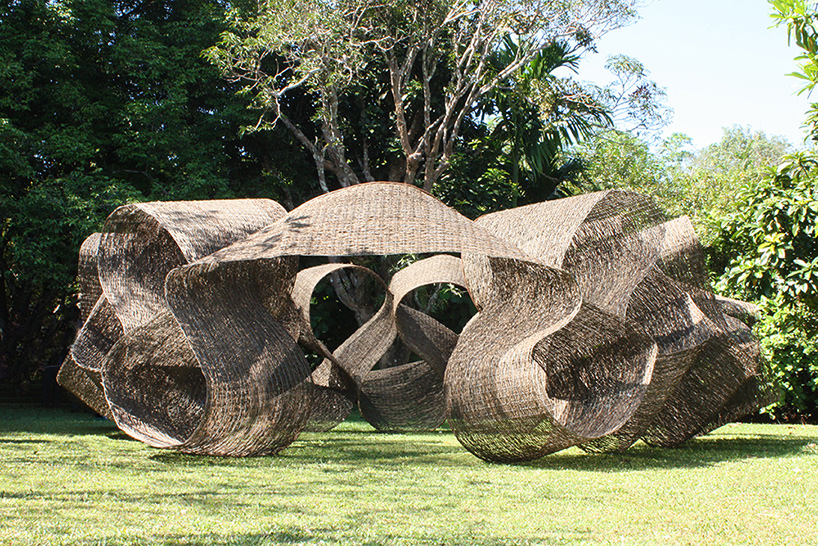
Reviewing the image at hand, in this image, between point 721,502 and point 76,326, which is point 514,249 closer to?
point 721,502

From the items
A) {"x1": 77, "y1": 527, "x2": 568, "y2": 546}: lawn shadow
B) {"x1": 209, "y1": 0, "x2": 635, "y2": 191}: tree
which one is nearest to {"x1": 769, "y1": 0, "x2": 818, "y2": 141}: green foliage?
{"x1": 77, "y1": 527, "x2": 568, "y2": 546}: lawn shadow

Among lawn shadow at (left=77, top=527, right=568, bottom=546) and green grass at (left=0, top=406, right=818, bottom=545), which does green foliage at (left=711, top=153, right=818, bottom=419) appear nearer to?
green grass at (left=0, top=406, right=818, bottom=545)

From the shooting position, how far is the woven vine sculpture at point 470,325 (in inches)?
265

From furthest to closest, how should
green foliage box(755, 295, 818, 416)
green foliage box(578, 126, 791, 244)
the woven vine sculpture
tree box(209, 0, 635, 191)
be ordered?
green foliage box(578, 126, 791, 244) → tree box(209, 0, 635, 191) → green foliage box(755, 295, 818, 416) → the woven vine sculpture

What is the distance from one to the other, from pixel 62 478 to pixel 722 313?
6.36 meters

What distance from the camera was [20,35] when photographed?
13.6m

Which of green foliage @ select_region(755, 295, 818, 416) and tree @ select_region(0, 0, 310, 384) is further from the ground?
tree @ select_region(0, 0, 310, 384)

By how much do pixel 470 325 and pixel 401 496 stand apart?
8.57 feet

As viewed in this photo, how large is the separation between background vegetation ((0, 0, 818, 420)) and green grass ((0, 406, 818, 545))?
592 cm

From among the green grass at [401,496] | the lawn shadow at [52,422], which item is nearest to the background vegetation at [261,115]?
the lawn shadow at [52,422]

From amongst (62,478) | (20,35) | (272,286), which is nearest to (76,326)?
(20,35)

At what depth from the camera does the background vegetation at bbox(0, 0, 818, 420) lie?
13.3 metres

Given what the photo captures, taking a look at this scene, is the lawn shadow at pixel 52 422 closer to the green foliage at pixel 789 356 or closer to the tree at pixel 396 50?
the tree at pixel 396 50

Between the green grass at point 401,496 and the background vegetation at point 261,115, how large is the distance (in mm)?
5924
